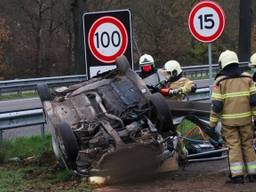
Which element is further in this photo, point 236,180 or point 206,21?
point 206,21

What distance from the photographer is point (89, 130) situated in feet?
26.7

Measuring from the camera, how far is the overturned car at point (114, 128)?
25.7 ft

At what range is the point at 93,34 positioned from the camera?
945 cm

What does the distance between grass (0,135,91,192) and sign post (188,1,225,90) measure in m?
3.20

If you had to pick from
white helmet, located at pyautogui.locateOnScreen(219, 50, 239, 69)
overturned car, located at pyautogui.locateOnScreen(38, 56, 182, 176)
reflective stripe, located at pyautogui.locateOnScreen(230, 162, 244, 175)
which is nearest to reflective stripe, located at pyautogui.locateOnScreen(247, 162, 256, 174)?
reflective stripe, located at pyautogui.locateOnScreen(230, 162, 244, 175)

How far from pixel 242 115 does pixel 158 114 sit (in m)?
1.03

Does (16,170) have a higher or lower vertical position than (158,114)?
lower

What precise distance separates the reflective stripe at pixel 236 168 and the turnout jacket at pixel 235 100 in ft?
1.59

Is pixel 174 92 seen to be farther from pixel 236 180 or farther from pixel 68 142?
pixel 68 142

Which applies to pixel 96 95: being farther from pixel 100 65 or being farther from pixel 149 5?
pixel 149 5

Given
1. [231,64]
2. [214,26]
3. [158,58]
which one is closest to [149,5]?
[158,58]

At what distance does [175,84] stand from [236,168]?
2.23m

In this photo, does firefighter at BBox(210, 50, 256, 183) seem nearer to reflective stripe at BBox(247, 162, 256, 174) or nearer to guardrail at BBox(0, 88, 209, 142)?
reflective stripe at BBox(247, 162, 256, 174)

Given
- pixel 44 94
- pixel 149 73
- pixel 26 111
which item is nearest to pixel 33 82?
pixel 26 111
